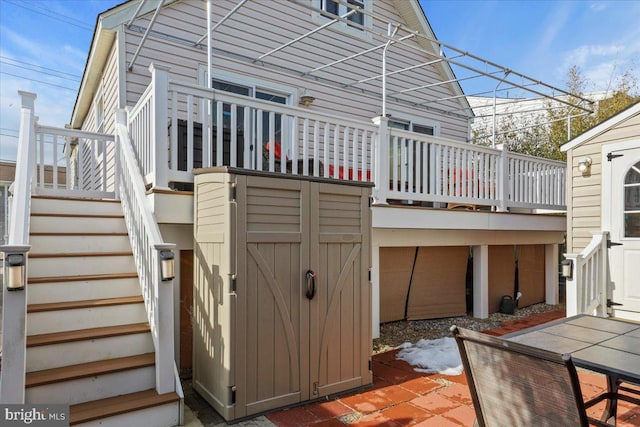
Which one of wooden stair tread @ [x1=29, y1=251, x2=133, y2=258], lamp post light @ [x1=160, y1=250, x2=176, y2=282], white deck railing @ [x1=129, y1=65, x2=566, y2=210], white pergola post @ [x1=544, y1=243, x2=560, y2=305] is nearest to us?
lamp post light @ [x1=160, y1=250, x2=176, y2=282]

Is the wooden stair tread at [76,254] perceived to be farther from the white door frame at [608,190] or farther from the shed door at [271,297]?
the white door frame at [608,190]

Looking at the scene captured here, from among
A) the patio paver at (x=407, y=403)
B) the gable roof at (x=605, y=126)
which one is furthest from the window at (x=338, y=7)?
the patio paver at (x=407, y=403)

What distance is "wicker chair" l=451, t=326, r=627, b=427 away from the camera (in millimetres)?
1600

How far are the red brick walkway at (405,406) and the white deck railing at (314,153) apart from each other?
80.4 inches

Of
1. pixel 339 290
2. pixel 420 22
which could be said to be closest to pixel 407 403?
pixel 339 290

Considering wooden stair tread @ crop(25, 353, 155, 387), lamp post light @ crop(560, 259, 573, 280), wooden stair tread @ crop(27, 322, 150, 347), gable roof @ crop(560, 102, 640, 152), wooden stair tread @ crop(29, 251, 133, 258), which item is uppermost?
gable roof @ crop(560, 102, 640, 152)

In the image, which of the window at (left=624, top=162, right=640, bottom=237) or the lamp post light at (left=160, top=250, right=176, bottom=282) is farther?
the window at (left=624, top=162, right=640, bottom=237)

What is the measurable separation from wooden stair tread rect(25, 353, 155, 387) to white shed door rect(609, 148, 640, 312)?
538 cm

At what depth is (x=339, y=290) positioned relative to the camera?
3.38 m

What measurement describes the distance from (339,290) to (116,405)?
5.85 ft

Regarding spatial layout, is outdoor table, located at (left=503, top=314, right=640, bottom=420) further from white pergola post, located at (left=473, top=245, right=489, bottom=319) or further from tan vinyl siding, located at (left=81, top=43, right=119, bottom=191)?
tan vinyl siding, located at (left=81, top=43, right=119, bottom=191)

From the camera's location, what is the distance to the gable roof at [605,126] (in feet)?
16.0

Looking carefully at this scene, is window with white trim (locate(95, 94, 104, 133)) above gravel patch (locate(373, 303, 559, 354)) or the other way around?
above

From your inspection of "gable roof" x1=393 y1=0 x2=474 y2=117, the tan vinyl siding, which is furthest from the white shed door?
the tan vinyl siding
